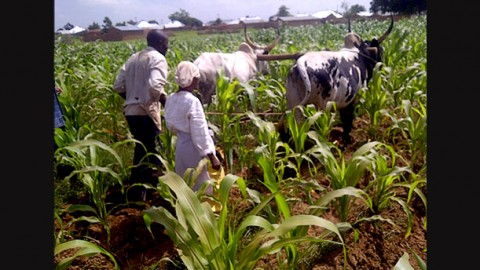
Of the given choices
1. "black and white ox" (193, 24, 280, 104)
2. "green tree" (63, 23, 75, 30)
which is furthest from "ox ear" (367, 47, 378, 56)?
"green tree" (63, 23, 75, 30)

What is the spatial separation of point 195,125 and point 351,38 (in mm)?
1560

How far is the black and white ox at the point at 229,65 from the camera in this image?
3.16 meters

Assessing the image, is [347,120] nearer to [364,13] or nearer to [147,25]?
[364,13]

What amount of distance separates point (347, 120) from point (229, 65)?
934 millimetres

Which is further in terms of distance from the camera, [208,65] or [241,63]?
[241,63]

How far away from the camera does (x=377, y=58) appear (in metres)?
3.37

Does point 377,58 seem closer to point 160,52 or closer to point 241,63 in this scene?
point 241,63

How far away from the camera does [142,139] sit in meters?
2.39

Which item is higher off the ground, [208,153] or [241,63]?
[241,63]

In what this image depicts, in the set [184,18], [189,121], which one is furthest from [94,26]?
[189,121]

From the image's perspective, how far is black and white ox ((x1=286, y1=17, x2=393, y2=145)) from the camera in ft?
9.36

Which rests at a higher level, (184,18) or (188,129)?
(184,18)

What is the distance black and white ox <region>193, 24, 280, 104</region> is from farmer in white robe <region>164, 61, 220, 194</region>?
920mm

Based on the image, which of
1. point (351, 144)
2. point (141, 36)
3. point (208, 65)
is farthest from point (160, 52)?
point (351, 144)
